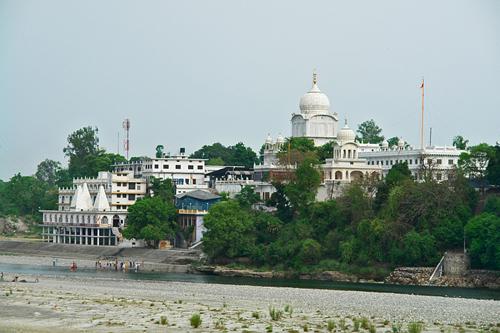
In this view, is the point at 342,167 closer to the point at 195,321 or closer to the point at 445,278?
the point at 445,278

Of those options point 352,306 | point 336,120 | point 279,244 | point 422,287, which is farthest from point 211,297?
point 336,120

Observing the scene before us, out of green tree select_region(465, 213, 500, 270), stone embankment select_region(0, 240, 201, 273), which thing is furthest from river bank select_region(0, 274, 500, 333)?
stone embankment select_region(0, 240, 201, 273)

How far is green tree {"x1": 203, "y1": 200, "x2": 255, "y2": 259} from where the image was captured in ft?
272

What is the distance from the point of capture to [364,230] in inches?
3007

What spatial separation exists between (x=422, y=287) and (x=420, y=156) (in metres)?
28.8

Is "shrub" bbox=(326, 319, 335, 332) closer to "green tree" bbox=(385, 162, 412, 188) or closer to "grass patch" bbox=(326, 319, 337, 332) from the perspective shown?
"grass patch" bbox=(326, 319, 337, 332)

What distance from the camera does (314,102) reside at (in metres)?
108

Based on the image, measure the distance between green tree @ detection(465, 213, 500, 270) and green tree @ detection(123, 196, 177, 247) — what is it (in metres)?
29.8

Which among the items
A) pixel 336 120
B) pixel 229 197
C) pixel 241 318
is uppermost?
pixel 336 120

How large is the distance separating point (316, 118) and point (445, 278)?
1532 inches

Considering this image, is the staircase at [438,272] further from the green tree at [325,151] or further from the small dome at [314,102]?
the small dome at [314,102]

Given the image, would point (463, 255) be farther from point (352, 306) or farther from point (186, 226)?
point (186, 226)

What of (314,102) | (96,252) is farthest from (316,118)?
(96,252)

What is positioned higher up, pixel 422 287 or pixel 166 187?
pixel 166 187
